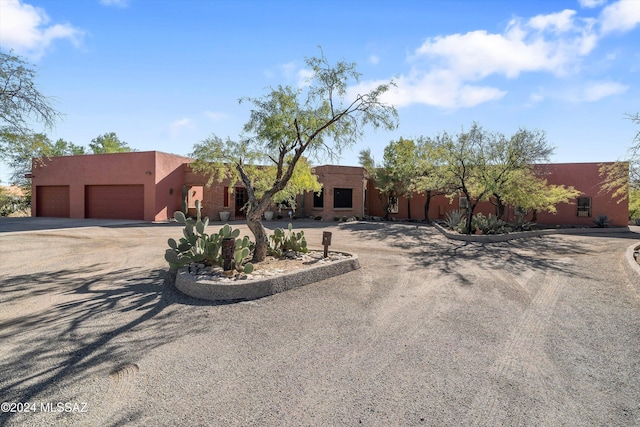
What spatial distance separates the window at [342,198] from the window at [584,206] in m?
15.4

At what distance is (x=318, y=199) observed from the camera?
24406 millimetres

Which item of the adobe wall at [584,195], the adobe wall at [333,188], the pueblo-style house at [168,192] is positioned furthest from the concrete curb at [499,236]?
the adobe wall at [333,188]

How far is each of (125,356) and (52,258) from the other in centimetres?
759

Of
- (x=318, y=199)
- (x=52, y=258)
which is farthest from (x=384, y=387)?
(x=318, y=199)

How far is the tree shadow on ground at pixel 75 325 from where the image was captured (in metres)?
3.30

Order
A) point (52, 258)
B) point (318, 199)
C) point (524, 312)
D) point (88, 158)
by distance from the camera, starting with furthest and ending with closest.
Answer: point (318, 199) → point (88, 158) → point (52, 258) → point (524, 312)

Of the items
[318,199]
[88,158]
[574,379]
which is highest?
[88,158]

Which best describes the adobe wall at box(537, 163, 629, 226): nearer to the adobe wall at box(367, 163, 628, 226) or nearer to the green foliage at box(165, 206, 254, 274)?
the adobe wall at box(367, 163, 628, 226)

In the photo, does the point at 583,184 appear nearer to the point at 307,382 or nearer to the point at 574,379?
the point at 574,379

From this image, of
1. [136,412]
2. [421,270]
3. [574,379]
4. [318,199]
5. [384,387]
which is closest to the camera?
[136,412]

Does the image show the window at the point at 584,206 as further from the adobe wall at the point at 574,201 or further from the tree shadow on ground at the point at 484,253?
the tree shadow on ground at the point at 484,253

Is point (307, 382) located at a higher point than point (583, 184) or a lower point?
lower

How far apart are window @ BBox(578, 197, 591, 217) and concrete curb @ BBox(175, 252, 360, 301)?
920 inches

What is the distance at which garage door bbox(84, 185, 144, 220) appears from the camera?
21.4 metres
